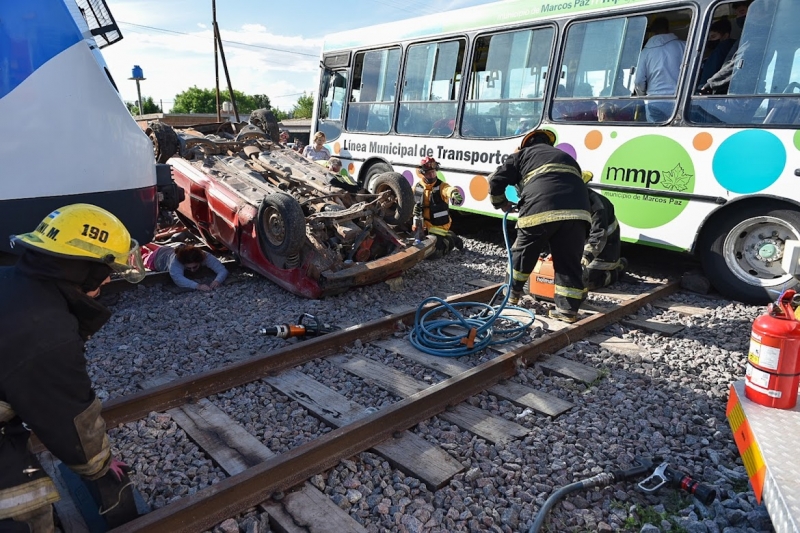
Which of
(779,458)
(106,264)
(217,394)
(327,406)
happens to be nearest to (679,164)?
(779,458)

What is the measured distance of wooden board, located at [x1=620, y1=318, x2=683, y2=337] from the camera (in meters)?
4.98

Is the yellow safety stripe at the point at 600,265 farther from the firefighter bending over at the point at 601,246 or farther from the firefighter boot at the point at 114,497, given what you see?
the firefighter boot at the point at 114,497

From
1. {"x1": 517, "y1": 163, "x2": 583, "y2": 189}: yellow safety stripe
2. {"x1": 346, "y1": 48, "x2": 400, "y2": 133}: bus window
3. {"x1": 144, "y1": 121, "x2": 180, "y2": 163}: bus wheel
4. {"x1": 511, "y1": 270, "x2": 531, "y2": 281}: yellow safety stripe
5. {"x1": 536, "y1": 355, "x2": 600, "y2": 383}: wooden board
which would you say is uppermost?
{"x1": 346, "y1": 48, "x2": 400, "y2": 133}: bus window

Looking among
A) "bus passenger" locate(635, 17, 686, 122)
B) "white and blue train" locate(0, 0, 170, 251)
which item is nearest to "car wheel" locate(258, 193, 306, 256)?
"white and blue train" locate(0, 0, 170, 251)

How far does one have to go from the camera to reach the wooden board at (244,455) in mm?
2459

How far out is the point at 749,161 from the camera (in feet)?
18.3

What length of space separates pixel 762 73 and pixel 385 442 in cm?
520

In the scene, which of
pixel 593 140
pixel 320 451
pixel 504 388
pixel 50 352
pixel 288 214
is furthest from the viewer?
pixel 593 140

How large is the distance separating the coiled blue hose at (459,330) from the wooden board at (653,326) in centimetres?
95

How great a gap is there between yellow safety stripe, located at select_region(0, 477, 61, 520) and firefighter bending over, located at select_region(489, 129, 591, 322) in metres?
3.88

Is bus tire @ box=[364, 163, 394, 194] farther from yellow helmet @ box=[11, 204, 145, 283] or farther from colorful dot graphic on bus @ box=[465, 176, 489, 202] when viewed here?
yellow helmet @ box=[11, 204, 145, 283]

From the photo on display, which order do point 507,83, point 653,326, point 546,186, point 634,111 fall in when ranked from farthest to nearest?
point 507,83
point 634,111
point 653,326
point 546,186

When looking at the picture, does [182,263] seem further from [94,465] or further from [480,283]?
[94,465]

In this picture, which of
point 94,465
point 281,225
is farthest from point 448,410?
point 281,225
